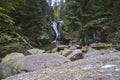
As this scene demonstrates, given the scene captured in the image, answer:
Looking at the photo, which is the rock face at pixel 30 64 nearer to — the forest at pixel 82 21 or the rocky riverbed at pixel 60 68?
the rocky riverbed at pixel 60 68

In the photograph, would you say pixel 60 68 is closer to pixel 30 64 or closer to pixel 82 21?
pixel 30 64

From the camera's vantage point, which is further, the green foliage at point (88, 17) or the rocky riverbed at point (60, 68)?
the green foliage at point (88, 17)

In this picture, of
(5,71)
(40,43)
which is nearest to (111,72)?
(5,71)

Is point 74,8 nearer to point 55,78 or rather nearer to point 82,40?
point 82,40

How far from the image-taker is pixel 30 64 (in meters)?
8.94

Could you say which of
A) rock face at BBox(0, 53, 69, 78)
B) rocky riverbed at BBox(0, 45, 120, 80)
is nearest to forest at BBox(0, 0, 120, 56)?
rock face at BBox(0, 53, 69, 78)

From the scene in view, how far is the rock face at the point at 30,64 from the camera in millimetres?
8773

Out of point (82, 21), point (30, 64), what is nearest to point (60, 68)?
point (30, 64)

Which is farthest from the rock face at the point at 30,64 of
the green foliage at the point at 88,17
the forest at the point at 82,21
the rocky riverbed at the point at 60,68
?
the green foliage at the point at 88,17

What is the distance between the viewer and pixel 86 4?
22.3 metres

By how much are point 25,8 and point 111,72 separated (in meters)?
19.5

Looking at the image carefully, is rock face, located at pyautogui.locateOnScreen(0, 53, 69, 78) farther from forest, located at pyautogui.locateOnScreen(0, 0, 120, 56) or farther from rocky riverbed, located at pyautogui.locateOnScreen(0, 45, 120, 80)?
forest, located at pyautogui.locateOnScreen(0, 0, 120, 56)

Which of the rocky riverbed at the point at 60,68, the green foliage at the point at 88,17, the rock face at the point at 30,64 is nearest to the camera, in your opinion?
the rocky riverbed at the point at 60,68

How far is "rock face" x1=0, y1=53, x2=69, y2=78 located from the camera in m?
8.77
